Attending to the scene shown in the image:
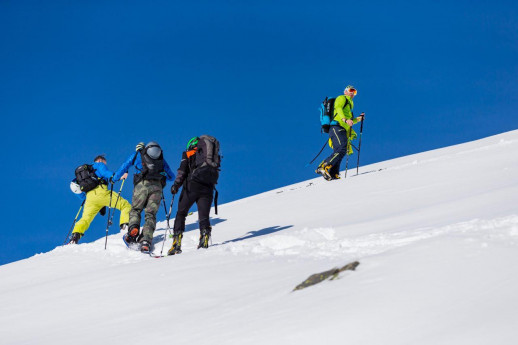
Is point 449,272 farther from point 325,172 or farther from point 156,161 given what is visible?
point 325,172

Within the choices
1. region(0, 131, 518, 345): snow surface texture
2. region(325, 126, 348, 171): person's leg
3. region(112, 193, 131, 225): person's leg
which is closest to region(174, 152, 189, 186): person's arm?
region(0, 131, 518, 345): snow surface texture

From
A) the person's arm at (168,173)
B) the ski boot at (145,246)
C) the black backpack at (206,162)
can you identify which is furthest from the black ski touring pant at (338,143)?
the ski boot at (145,246)

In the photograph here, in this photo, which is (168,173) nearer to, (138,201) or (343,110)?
(138,201)

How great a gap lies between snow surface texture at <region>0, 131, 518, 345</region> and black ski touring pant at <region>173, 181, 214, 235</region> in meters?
0.92

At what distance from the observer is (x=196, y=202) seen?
377 inches

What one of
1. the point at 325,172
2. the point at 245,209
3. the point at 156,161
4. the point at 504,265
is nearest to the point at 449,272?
the point at 504,265

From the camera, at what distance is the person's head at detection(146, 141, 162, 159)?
35.8ft

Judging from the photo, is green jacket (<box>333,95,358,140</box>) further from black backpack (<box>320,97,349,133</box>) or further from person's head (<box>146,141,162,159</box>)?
person's head (<box>146,141,162,159</box>)

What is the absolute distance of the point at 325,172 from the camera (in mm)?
15539

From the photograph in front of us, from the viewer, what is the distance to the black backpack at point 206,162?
939 centimetres

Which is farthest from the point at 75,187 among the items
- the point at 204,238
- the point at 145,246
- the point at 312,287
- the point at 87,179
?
the point at 312,287

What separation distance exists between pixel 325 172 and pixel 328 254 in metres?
8.92

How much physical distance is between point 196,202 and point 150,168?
1.78 metres

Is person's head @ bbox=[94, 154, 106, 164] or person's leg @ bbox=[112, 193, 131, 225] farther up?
person's head @ bbox=[94, 154, 106, 164]
